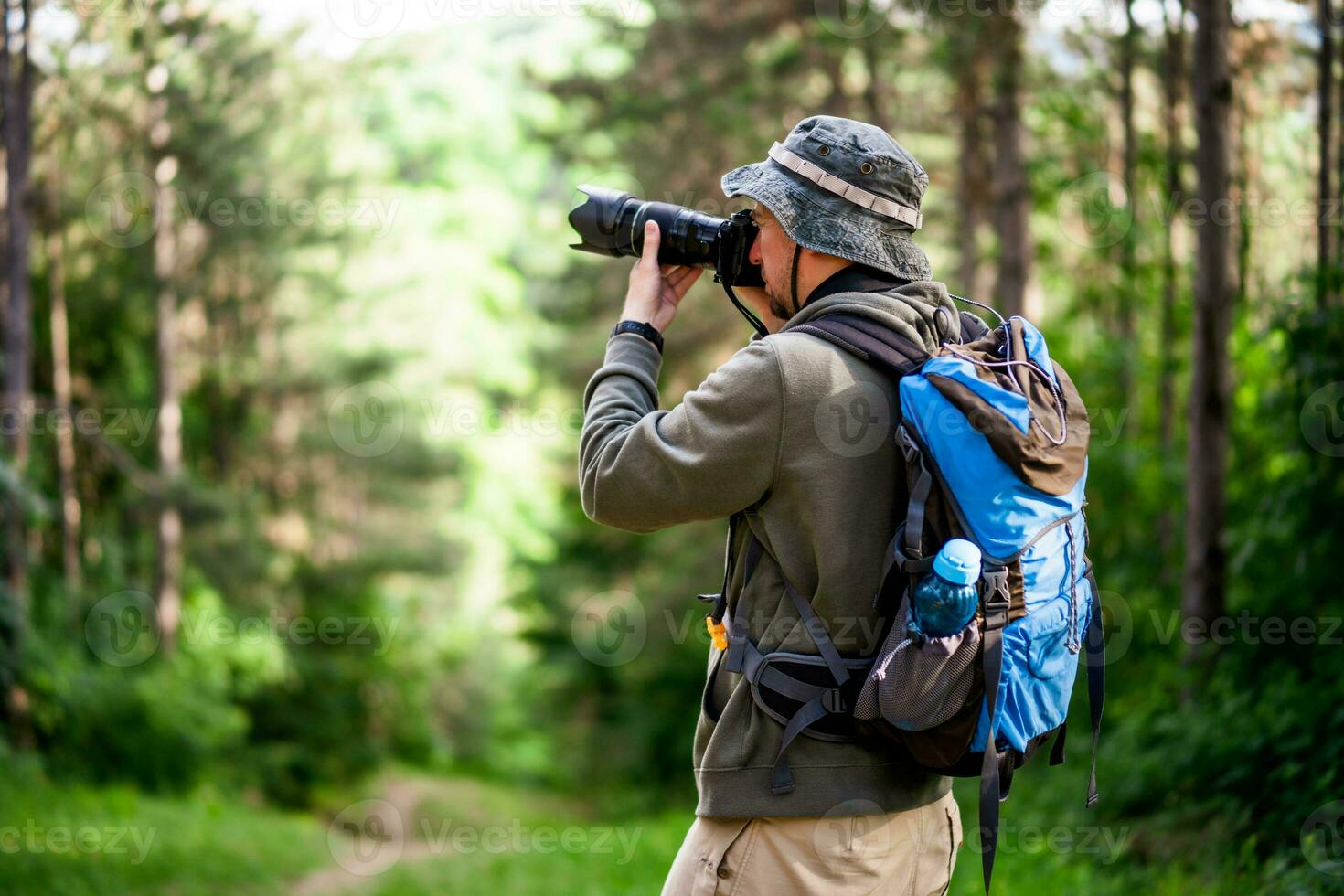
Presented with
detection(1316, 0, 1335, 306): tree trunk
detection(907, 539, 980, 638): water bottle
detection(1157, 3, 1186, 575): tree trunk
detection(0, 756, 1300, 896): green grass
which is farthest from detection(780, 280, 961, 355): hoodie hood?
detection(1157, 3, 1186, 575): tree trunk

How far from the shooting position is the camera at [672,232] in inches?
101

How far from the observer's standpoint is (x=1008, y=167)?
8875 millimetres

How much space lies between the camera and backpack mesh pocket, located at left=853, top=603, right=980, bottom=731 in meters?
2.07

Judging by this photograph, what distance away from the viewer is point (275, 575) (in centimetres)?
1636

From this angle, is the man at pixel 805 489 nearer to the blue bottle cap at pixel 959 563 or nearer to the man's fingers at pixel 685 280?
the blue bottle cap at pixel 959 563

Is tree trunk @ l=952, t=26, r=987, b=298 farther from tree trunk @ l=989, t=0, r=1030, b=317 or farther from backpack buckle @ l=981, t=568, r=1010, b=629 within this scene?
backpack buckle @ l=981, t=568, r=1010, b=629

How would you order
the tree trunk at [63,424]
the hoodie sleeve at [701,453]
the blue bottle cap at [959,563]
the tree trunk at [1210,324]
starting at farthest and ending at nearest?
the tree trunk at [63,424]
the tree trunk at [1210,324]
the hoodie sleeve at [701,453]
the blue bottle cap at [959,563]

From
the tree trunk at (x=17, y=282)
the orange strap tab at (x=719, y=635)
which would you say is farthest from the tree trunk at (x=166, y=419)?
the orange strap tab at (x=719, y=635)

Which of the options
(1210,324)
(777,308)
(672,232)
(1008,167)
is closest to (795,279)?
(777,308)

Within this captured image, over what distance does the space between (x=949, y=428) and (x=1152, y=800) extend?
4.35 metres

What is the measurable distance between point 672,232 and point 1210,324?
14.7 feet

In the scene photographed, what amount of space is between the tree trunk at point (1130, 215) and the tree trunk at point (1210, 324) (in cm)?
79

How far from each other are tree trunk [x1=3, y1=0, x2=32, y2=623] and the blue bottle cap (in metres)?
7.69

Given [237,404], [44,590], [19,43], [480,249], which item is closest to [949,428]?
[19,43]
